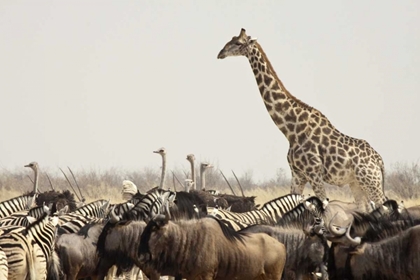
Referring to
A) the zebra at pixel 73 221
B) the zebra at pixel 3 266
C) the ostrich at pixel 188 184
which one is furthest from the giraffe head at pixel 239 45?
the zebra at pixel 3 266

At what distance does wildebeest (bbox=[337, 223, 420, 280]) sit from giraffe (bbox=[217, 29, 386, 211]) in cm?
757

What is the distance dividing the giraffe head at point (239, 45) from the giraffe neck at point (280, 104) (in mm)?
106

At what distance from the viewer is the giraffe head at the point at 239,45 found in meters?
19.9

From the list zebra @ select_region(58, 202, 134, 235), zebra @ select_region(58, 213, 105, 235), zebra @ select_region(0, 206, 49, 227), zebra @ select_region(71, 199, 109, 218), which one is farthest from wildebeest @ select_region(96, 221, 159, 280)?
zebra @ select_region(71, 199, 109, 218)

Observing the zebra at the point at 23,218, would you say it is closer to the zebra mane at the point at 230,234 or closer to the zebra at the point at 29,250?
the zebra at the point at 29,250

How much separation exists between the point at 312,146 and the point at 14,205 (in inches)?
169

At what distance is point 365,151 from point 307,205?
544 centimetres

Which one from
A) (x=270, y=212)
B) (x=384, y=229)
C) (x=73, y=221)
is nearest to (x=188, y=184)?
(x=270, y=212)

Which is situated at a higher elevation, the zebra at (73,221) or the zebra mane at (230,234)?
the zebra at (73,221)

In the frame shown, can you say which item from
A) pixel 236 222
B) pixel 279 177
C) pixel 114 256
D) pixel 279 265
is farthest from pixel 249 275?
pixel 279 177

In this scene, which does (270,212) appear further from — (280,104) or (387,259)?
(387,259)

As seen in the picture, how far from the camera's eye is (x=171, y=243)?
41.1 ft

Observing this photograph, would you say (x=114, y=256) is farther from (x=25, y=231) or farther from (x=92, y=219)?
(x=92, y=219)

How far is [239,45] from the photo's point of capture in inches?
789
